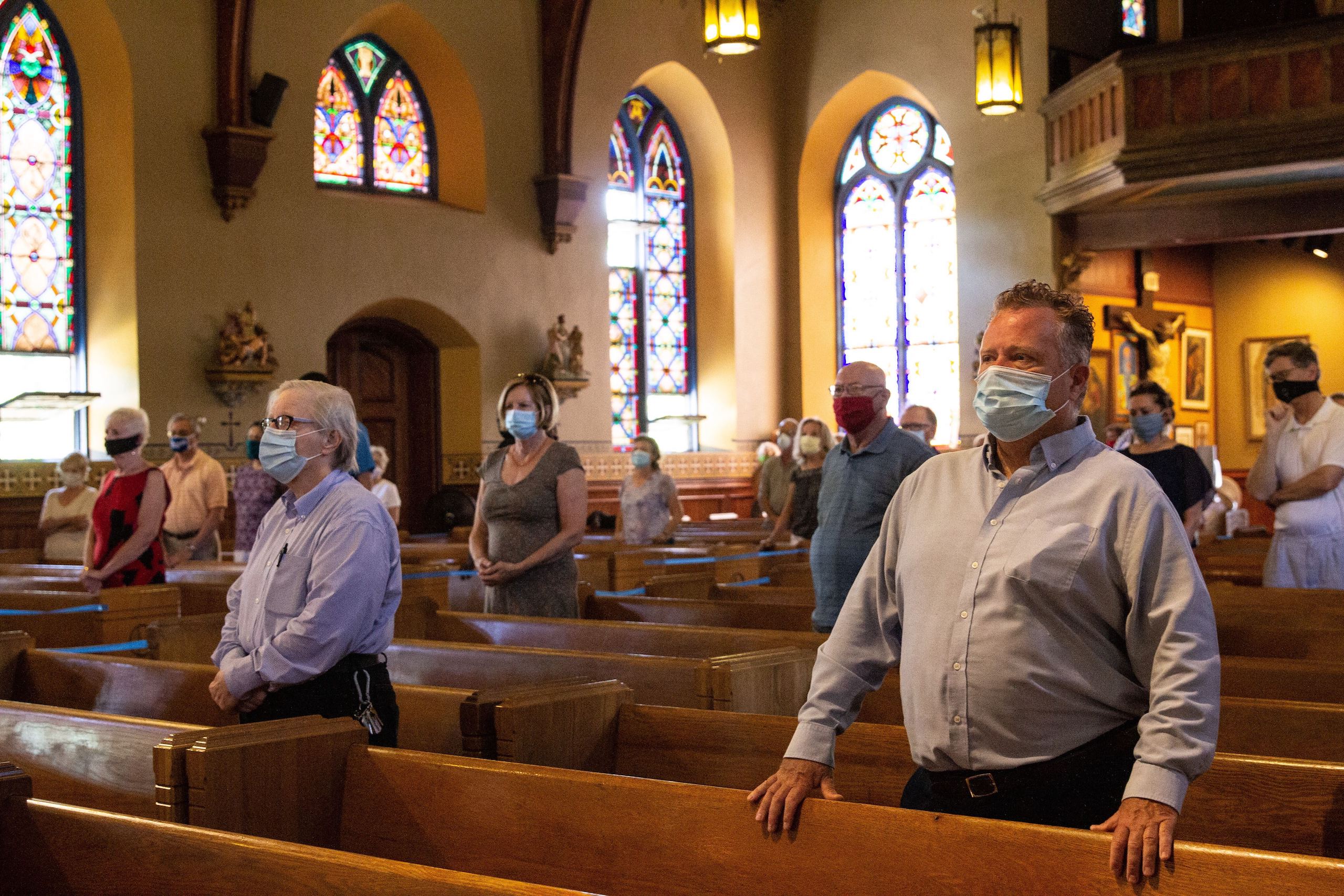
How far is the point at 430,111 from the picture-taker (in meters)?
12.1

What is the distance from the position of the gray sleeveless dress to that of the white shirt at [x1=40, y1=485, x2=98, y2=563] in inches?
165

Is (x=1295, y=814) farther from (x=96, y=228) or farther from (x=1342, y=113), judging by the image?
(x=96, y=228)

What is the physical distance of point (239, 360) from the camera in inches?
397

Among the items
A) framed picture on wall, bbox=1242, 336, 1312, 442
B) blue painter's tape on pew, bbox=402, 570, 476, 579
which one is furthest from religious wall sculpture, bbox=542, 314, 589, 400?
framed picture on wall, bbox=1242, 336, 1312, 442

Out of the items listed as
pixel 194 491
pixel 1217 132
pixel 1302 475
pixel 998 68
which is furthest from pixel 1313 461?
pixel 998 68

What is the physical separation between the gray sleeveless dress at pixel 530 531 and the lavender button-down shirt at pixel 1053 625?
7.57 ft

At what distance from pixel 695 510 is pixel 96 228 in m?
6.07

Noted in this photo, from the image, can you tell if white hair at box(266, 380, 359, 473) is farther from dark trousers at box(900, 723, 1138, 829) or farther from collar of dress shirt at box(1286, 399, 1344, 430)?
collar of dress shirt at box(1286, 399, 1344, 430)

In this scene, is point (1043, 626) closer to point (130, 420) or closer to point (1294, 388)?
point (1294, 388)

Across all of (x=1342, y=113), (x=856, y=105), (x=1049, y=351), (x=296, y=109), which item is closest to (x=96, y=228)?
(x=296, y=109)

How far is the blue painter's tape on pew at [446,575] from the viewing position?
17.8 ft

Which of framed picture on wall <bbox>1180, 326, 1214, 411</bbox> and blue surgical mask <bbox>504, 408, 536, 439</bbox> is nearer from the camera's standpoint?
blue surgical mask <bbox>504, 408, 536, 439</bbox>

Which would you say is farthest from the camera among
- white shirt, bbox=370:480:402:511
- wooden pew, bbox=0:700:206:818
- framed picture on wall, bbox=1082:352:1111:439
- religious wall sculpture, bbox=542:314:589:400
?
framed picture on wall, bbox=1082:352:1111:439

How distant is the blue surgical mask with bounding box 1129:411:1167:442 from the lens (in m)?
5.04
